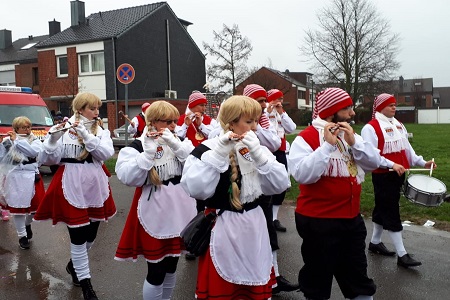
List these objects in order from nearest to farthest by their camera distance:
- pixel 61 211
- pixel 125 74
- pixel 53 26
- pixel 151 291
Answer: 1. pixel 151 291
2. pixel 61 211
3. pixel 125 74
4. pixel 53 26

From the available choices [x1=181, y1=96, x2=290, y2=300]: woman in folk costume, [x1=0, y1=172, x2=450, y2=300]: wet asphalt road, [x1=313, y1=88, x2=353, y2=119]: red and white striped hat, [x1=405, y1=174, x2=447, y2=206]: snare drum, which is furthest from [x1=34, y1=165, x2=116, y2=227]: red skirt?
[x1=405, y1=174, x2=447, y2=206]: snare drum

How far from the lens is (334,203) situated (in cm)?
346

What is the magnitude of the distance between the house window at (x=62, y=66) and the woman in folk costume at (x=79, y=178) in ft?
99.9

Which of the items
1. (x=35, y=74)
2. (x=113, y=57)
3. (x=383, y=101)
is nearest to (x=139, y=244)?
(x=383, y=101)

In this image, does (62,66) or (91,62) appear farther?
(62,66)

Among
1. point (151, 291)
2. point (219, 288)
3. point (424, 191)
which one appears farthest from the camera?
point (424, 191)

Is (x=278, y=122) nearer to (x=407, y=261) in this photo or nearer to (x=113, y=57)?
(x=407, y=261)

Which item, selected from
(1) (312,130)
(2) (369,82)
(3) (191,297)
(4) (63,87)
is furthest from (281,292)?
(2) (369,82)

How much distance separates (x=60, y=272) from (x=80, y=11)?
32.8m

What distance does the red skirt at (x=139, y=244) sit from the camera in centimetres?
370

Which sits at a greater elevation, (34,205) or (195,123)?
(195,123)

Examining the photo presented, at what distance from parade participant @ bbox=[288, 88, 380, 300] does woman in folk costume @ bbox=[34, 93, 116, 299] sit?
217cm

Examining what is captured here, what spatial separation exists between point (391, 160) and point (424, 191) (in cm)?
56

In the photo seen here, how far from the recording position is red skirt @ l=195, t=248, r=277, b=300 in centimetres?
289
